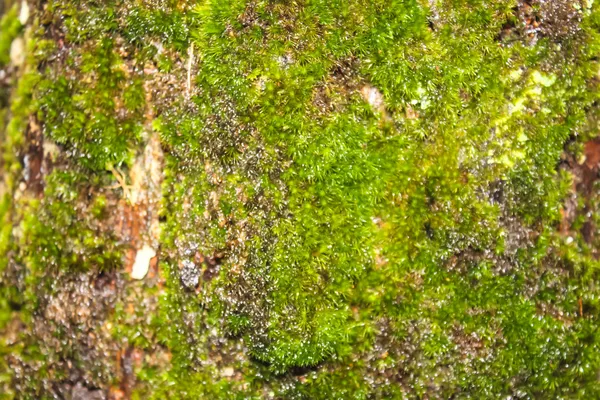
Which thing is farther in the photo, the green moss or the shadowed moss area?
the green moss

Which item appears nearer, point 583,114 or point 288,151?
point 288,151

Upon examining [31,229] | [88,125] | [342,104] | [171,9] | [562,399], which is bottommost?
[562,399]

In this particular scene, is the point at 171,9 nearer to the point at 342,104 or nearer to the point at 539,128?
the point at 342,104

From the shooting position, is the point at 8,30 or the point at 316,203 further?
the point at 8,30

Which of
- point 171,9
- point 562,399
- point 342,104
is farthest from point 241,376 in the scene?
point 171,9

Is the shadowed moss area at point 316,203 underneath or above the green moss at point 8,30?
underneath

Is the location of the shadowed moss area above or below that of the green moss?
below

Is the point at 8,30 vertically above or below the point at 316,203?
above

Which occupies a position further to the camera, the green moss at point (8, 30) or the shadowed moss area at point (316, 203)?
the green moss at point (8, 30)
